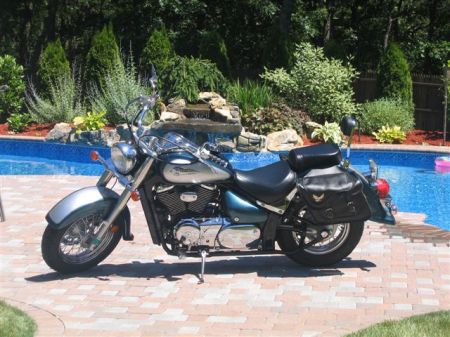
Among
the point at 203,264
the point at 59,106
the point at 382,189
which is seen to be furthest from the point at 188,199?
the point at 59,106

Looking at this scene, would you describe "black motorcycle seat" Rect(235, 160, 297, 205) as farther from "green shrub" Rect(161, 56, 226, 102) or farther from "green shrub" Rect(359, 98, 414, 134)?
"green shrub" Rect(359, 98, 414, 134)

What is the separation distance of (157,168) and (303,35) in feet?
57.2

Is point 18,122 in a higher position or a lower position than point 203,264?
lower

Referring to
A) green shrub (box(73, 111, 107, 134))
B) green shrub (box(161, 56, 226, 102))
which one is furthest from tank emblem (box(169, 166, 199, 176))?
green shrub (box(161, 56, 226, 102))

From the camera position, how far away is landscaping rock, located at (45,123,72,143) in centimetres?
1577

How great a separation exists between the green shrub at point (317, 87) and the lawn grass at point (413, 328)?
36.4 ft

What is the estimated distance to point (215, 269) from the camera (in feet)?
22.3

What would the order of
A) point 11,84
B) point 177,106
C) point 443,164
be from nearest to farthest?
point 443,164 < point 177,106 < point 11,84

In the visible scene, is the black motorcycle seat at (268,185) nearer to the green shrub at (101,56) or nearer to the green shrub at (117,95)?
the green shrub at (117,95)

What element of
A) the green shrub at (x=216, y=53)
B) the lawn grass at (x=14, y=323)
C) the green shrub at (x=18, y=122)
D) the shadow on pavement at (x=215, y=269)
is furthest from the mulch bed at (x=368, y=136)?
the lawn grass at (x=14, y=323)

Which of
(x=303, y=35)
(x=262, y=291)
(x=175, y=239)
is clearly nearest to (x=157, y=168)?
(x=175, y=239)

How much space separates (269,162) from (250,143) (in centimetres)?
58

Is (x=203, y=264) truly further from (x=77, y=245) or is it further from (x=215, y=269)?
(x=77, y=245)

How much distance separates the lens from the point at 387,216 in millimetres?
6656
